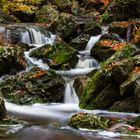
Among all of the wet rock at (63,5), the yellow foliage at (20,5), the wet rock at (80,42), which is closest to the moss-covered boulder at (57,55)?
the wet rock at (80,42)

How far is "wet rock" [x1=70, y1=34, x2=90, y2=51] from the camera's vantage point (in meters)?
17.3

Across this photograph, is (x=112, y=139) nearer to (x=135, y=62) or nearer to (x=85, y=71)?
(x=135, y=62)

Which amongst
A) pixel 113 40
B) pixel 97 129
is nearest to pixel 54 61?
pixel 113 40

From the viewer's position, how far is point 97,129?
26.8 ft

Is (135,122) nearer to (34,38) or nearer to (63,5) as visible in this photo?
(34,38)

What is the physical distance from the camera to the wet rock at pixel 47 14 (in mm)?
23547

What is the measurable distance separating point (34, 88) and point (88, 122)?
4021 millimetres

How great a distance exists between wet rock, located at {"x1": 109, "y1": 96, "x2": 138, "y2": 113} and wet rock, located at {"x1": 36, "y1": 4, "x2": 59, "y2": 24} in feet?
44.4

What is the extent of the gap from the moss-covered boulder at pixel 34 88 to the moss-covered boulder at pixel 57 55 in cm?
228

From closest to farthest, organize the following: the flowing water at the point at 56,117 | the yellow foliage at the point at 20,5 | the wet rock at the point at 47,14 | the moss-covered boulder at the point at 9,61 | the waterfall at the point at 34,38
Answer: the flowing water at the point at 56,117, the moss-covered boulder at the point at 9,61, the waterfall at the point at 34,38, the wet rock at the point at 47,14, the yellow foliage at the point at 20,5

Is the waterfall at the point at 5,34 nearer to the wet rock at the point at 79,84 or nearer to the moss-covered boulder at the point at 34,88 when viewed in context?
the moss-covered boulder at the point at 34,88

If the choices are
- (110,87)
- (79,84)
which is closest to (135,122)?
(110,87)

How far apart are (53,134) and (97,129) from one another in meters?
1.01

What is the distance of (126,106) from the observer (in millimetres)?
10312
